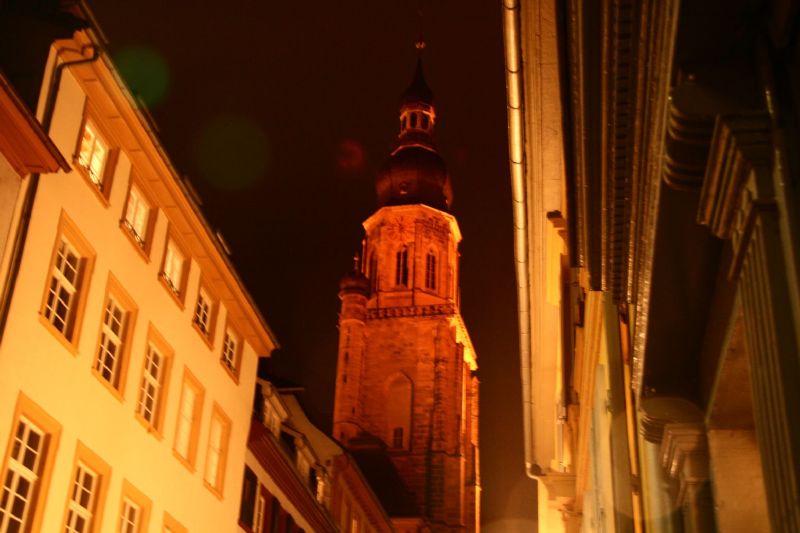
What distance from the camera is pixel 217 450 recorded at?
22.4 m

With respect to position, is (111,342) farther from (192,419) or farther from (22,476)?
(192,419)

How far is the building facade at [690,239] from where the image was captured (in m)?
4.57

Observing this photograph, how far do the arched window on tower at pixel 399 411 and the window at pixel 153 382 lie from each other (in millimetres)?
66893

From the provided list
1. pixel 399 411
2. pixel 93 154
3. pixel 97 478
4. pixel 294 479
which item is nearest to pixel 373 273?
pixel 399 411

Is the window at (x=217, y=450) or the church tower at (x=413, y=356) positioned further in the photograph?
the church tower at (x=413, y=356)

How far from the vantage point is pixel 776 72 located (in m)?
4.67

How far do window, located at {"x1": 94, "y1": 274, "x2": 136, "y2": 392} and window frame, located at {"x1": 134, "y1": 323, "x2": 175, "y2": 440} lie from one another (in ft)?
2.39

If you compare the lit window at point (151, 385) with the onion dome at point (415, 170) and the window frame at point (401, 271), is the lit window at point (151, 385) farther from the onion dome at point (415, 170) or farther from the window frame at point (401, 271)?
the onion dome at point (415, 170)

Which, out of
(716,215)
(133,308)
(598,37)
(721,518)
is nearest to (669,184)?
(716,215)

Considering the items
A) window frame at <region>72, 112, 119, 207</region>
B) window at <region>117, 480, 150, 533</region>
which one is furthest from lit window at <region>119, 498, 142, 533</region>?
window frame at <region>72, 112, 119, 207</region>

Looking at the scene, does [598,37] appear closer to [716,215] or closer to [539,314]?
[716,215]

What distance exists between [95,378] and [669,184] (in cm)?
1243

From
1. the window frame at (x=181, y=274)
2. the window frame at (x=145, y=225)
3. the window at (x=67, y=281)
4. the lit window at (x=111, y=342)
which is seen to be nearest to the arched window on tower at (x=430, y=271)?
the window frame at (x=181, y=274)

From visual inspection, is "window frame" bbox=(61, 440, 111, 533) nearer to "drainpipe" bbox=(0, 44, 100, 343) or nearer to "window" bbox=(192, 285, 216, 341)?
"drainpipe" bbox=(0, 44, 100, 343)
